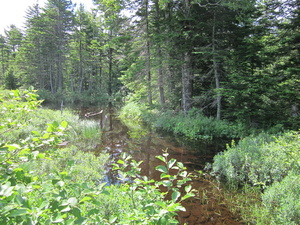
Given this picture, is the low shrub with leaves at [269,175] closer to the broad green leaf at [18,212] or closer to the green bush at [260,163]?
the green bush at [260,163]

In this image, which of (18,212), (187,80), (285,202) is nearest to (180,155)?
(285,202)

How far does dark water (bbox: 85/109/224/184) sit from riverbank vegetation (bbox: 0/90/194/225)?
1196 mm

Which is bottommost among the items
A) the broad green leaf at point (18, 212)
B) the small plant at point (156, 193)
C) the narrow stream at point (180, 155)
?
the narrow stream at point (180, 155)

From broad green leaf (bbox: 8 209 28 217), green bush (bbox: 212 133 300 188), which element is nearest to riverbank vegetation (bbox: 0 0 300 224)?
green bush (bbox: 212 133 300 188)

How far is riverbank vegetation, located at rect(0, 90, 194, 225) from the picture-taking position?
0.92 metres

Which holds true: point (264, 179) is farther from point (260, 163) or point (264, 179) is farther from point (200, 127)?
point (200, 127)

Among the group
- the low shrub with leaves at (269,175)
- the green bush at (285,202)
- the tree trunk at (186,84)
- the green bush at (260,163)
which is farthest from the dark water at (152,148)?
the tree trunk at (186,84)

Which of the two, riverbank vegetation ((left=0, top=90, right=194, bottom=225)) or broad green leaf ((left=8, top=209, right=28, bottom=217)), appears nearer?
broad green leaf ((left=8, top=209, right=28, bottom=217))

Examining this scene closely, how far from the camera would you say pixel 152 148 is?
7.61m

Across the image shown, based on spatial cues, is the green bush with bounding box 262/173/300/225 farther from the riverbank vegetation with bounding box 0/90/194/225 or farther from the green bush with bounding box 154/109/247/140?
the green bush with bounding box 154/109/247/140

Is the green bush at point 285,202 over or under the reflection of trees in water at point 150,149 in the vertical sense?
over

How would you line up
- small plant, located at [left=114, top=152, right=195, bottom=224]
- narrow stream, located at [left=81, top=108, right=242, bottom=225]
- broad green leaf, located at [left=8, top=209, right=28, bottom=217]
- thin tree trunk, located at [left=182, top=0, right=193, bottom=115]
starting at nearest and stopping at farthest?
broad green leaf, located at [left=8, top=209, right=28, bottom=217] < small plant, located at [left=114, top=152, right=195, bottom=224] < narrow stream, located at [left=81, top=108, right=242, bottom=225] < thin tree trunk, located at [left=182, top=0, right=193, bottom=115]

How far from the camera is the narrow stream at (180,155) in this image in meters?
3.51

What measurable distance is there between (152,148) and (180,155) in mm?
1429
